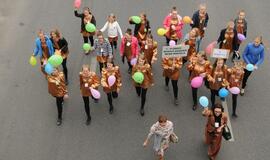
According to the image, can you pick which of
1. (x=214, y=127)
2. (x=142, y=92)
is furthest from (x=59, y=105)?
(x=214, y=127)

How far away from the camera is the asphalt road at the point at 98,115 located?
1024cm

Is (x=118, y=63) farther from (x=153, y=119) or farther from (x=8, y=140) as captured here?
(x=8, y=140)

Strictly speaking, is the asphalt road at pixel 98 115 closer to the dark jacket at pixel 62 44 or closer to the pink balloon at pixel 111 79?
the dark jacket at pixel 62 44

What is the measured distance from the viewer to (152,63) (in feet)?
41.0

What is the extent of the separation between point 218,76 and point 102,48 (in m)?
3.03

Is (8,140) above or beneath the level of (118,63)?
beneath

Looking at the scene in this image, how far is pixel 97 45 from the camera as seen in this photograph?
11.3 metres

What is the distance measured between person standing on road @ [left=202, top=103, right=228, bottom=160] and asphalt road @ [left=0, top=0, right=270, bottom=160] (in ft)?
1.46

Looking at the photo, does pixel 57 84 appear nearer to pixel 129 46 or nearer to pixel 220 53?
pixel 129 46

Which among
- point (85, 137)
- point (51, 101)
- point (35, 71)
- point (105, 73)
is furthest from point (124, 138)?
point (35, 71)

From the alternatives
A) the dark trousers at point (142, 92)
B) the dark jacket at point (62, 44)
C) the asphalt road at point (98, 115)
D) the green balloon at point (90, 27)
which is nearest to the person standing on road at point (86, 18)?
the green balloon at point (90, 27)

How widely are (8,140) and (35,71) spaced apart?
2605 millimetres

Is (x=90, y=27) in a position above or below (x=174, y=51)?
above

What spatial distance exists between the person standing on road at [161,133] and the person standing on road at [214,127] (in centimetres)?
83
